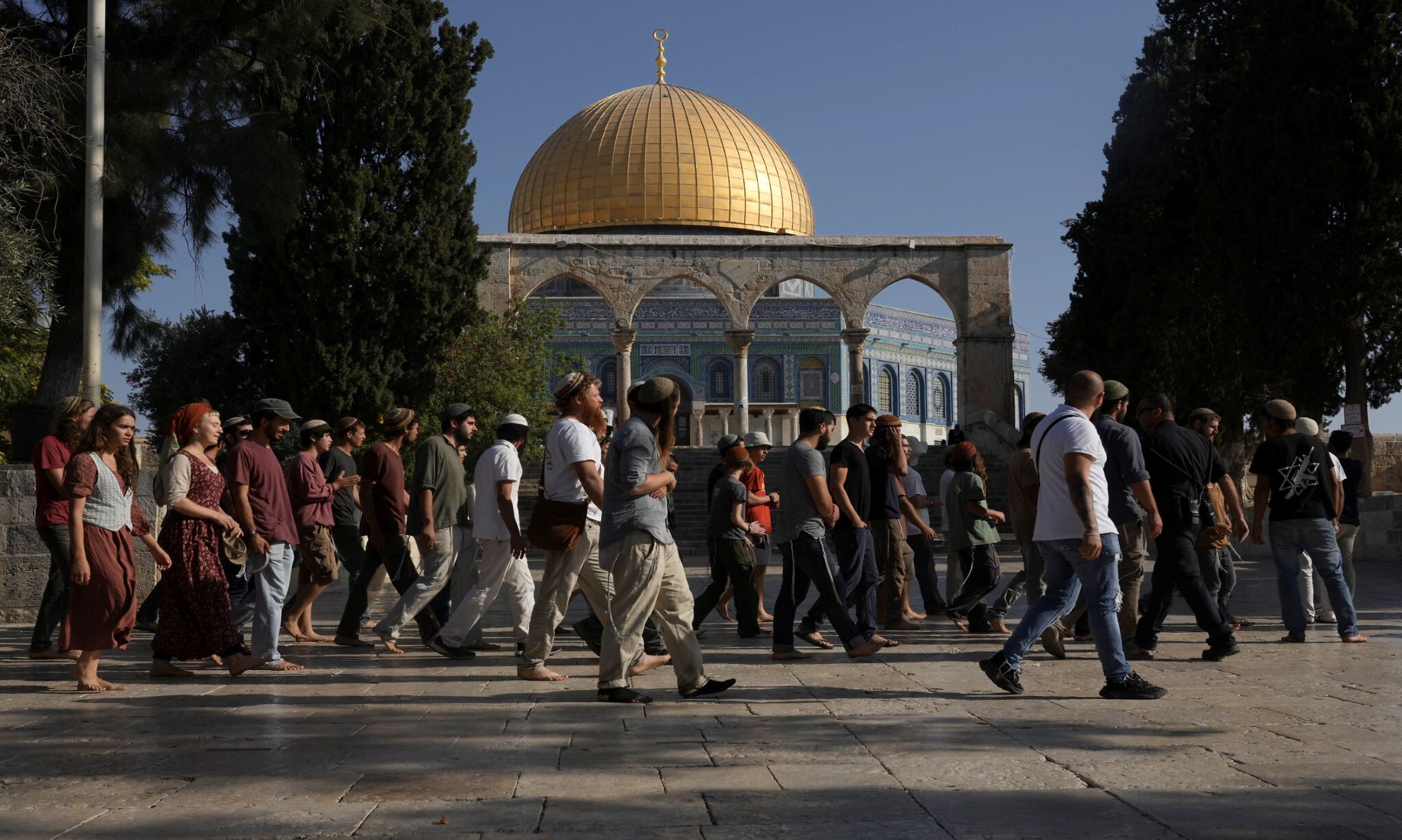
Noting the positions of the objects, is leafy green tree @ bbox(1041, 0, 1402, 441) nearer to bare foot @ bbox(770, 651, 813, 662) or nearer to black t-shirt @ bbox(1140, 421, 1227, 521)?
black t-shirt @ bbox(1140, 421, 1227, 521)

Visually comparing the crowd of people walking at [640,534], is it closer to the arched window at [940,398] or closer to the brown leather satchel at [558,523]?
the brown leather satchel at [558,523]

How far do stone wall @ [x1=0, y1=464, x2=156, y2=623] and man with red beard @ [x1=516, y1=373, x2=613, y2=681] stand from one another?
15.5 feet

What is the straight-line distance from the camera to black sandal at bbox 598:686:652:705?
5734 mm

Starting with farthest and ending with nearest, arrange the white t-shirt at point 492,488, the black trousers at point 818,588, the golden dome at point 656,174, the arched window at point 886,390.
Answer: the arched window at point 886,390, the golden dome at point 656,174, the white t-shirt at point 492,488, the black trousers at point 818,588

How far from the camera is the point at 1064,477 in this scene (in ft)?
19.5

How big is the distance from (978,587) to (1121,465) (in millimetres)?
2199

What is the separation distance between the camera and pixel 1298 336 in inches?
683

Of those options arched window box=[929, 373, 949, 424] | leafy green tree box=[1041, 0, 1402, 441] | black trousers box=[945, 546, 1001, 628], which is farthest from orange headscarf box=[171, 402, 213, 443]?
arched window box=[929, 373, 949, 424]

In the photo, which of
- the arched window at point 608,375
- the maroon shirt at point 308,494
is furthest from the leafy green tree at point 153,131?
the arched window at point 608,375

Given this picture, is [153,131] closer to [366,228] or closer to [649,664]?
[366,228]

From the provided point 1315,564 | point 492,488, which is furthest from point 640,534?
point 1315,564

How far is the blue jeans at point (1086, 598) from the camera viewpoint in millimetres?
5719

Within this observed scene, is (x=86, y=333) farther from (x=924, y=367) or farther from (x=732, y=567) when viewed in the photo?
(x=924, y=367)

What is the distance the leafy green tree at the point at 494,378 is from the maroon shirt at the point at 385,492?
1204 cm
